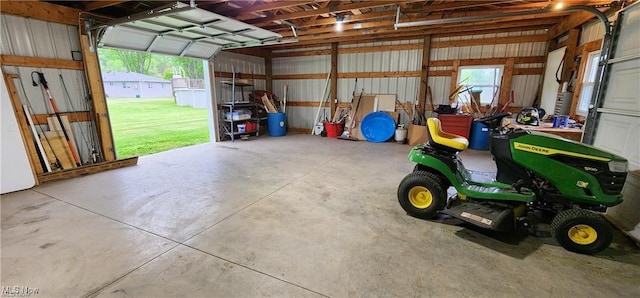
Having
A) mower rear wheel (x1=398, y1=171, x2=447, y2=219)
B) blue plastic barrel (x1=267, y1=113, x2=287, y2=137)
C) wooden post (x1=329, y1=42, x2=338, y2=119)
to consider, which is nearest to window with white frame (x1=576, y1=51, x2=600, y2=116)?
mower rear wheel (x1=398, y1=171, x2=447, y2=219)

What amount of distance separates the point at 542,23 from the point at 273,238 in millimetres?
6520

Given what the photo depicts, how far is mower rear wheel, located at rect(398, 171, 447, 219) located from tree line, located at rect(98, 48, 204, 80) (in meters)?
19.6

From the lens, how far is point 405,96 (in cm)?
696

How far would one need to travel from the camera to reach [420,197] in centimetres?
273

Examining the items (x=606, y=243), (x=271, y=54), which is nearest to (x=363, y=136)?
(x=271, y=54)

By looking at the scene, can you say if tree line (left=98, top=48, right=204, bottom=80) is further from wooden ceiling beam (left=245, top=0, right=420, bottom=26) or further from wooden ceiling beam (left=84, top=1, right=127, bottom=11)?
wooden ceiling beam (left=245, top=0, right=420, bottom=26)

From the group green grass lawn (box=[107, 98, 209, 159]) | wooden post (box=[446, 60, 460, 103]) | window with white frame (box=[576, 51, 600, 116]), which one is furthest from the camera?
green grass lawn (box=[107, 98, 209, 159])

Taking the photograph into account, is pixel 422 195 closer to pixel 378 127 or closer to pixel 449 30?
pixel 378 127

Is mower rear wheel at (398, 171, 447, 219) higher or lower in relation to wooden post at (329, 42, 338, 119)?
lower

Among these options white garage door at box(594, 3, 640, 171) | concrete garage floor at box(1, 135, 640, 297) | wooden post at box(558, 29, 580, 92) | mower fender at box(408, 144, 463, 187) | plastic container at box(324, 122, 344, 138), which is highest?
wooden post at box(558, 29, 580, 92)

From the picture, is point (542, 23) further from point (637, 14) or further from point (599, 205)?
point (599, 205)

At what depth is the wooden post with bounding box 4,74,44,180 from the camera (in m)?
3.59

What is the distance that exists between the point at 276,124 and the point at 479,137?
534cm

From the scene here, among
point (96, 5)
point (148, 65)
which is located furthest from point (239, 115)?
point (148, 65)
